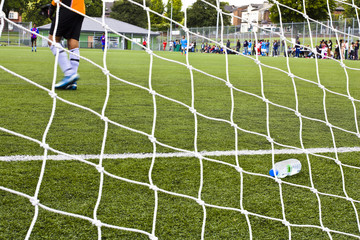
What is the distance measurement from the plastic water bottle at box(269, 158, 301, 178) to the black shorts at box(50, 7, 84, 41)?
317 cm

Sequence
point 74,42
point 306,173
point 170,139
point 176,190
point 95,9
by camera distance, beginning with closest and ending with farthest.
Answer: point 176,190
point 306,173
point 170,139
point 74,42
point 95,9

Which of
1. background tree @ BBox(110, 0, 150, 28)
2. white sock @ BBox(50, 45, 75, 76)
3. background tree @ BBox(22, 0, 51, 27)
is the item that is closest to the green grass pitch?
white sock @ BBox(50, 45, 75, 76)

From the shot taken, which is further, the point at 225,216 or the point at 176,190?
the point at 176,190

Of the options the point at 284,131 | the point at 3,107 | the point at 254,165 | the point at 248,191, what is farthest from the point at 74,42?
the point at 248,191

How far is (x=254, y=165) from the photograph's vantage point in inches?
112

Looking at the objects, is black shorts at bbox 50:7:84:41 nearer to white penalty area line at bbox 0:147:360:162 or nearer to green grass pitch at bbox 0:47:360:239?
green grass pitch at bbox 0:47:360:239

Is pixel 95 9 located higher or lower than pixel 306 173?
higher

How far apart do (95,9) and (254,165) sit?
62661 mm

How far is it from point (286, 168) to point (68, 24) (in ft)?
10.9

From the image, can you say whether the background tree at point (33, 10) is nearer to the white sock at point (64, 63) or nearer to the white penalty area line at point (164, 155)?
the white sock at point (64, 63)

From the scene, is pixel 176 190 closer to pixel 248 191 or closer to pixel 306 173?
pixel 248 191

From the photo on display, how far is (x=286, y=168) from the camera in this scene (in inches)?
104

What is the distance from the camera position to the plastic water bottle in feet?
8.52

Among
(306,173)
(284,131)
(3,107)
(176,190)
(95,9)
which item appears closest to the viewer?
(176,190)
